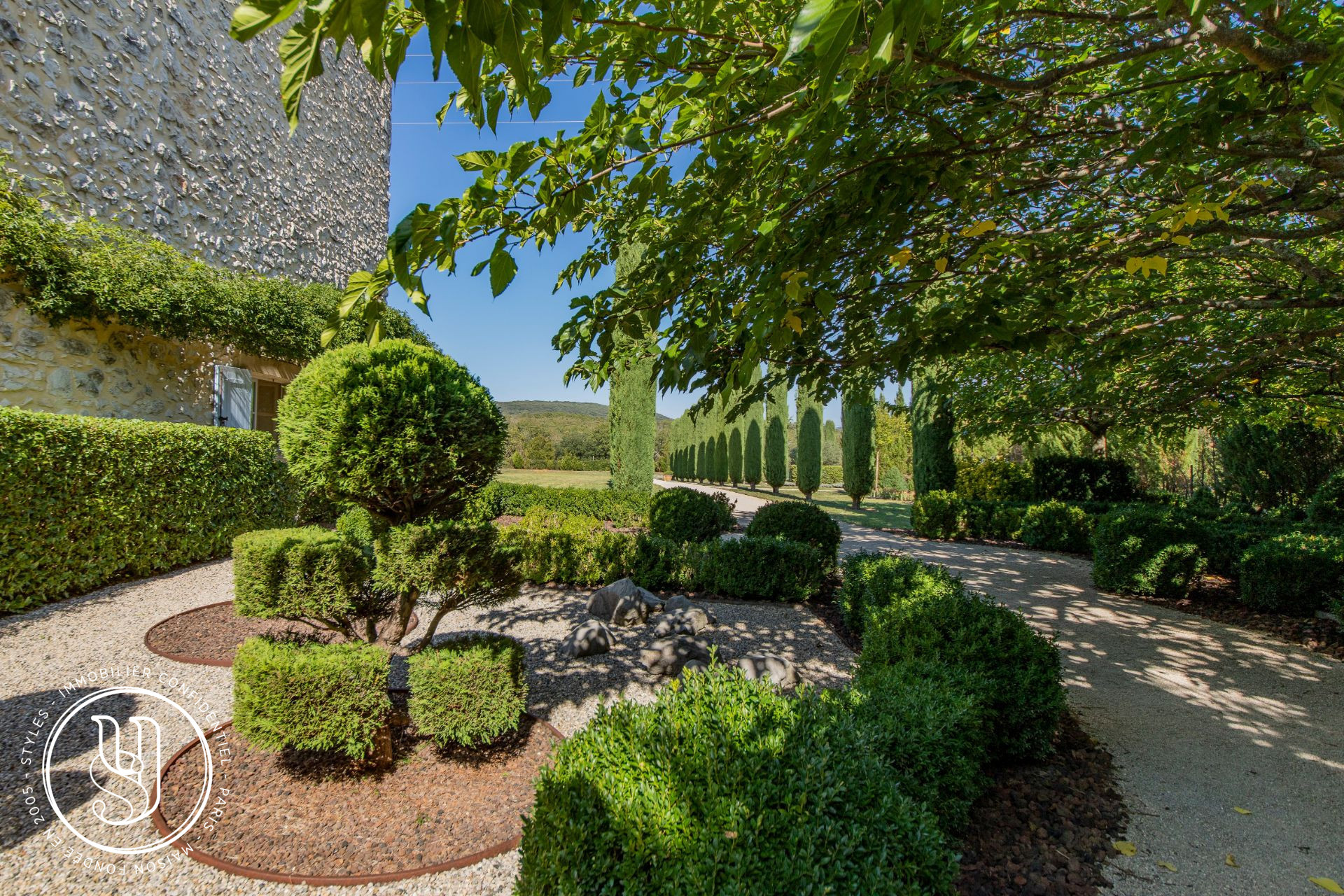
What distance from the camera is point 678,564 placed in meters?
6.85

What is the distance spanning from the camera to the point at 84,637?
14.8 ft

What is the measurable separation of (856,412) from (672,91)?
1815cm

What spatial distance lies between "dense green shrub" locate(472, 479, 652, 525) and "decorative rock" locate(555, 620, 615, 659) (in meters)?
5.63

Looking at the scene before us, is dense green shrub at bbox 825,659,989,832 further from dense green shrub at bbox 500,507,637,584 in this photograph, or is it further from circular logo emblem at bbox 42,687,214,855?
dense green shrub at bbox 500,507,637,584

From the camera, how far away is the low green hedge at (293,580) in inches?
129

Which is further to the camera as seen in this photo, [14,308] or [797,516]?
[797,516]

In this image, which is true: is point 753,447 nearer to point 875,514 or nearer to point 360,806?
point 875,514

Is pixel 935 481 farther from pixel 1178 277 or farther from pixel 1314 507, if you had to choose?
pixel 1178 277

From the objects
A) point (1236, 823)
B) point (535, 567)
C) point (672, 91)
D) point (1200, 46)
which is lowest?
point (1236, 823)

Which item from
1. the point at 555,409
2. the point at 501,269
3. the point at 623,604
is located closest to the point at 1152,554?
the point at 623,604

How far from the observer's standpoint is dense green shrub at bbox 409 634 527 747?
284 centimetres

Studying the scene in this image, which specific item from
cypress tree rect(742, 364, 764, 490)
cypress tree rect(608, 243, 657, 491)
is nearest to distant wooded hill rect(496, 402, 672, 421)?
cypress tree rect(742, 364, 764, 490)

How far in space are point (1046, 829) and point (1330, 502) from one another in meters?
10.6

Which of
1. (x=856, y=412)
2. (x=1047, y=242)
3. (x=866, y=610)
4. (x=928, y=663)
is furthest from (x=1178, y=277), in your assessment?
(x=856, y=412)
